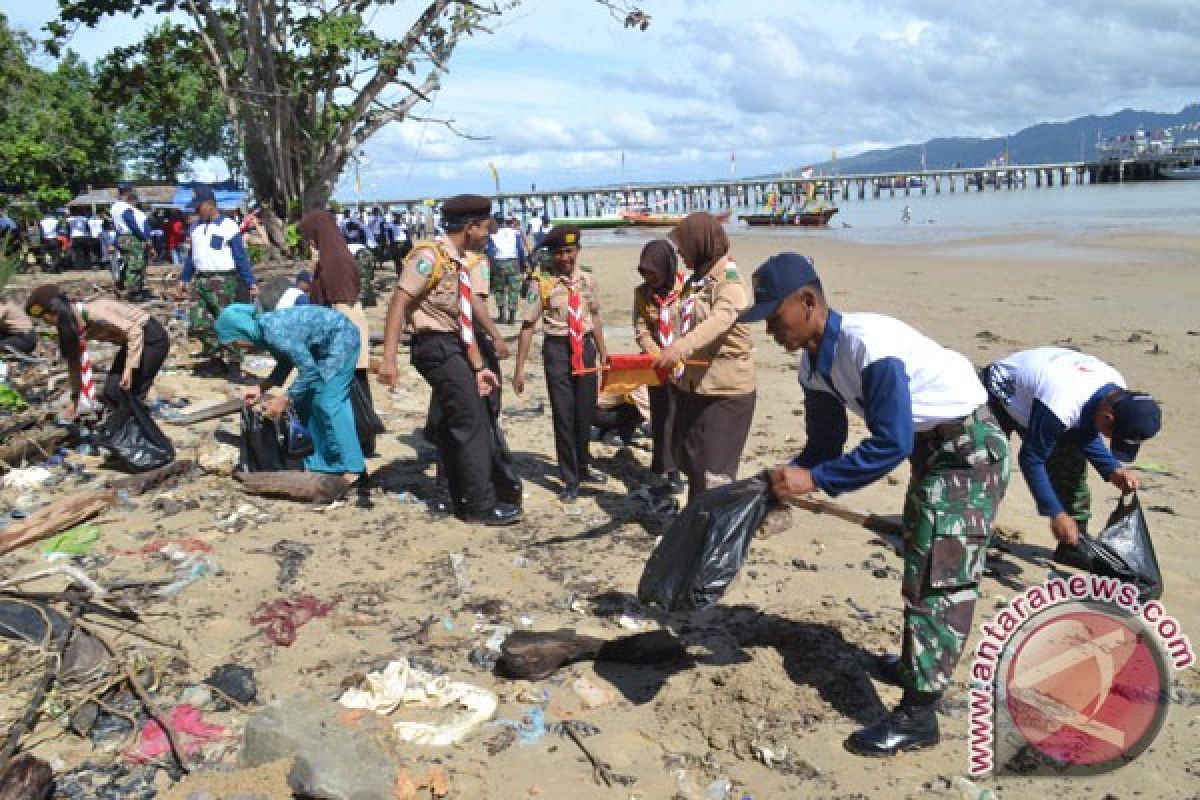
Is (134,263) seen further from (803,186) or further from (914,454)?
(803,186)

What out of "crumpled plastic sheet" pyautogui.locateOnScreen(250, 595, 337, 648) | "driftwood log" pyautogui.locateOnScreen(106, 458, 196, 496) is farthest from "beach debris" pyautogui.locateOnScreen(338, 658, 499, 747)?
"driftwood log" pyautogui.locateOnScreen(106, 458, 196, 496)

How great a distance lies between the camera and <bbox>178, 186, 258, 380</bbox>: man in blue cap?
27.9 feet

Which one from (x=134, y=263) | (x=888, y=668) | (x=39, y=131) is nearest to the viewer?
(x=888, y=668)

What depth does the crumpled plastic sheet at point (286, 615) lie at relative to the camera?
3854 mm

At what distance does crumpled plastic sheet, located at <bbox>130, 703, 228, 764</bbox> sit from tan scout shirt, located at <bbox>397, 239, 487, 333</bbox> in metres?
2.25

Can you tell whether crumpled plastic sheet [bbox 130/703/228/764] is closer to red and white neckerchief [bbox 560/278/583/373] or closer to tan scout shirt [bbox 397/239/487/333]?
tan scout shirt [bbox 397/239/487/333]

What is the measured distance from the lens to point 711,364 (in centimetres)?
458

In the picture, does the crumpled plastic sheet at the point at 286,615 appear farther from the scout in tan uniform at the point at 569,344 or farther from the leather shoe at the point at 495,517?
the scout in tan uniform at the point at 569,344

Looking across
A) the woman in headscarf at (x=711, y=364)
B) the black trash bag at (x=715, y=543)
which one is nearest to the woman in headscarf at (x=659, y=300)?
the woman in headscarf at (x=711, y=364)

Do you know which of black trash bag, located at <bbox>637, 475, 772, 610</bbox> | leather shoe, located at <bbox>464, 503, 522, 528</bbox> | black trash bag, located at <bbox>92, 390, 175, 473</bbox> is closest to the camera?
black trash bag, located at <bbox>637, 475, 772, 610</bbox>

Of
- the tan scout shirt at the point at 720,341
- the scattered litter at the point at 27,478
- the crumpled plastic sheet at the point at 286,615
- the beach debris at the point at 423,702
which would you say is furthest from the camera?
the scattered litter at the point at 27,478

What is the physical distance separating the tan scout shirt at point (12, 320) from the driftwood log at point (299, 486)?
4136mm

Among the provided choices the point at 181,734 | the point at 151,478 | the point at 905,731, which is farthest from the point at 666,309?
the point at 151,478

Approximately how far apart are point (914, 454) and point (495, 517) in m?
2.76
